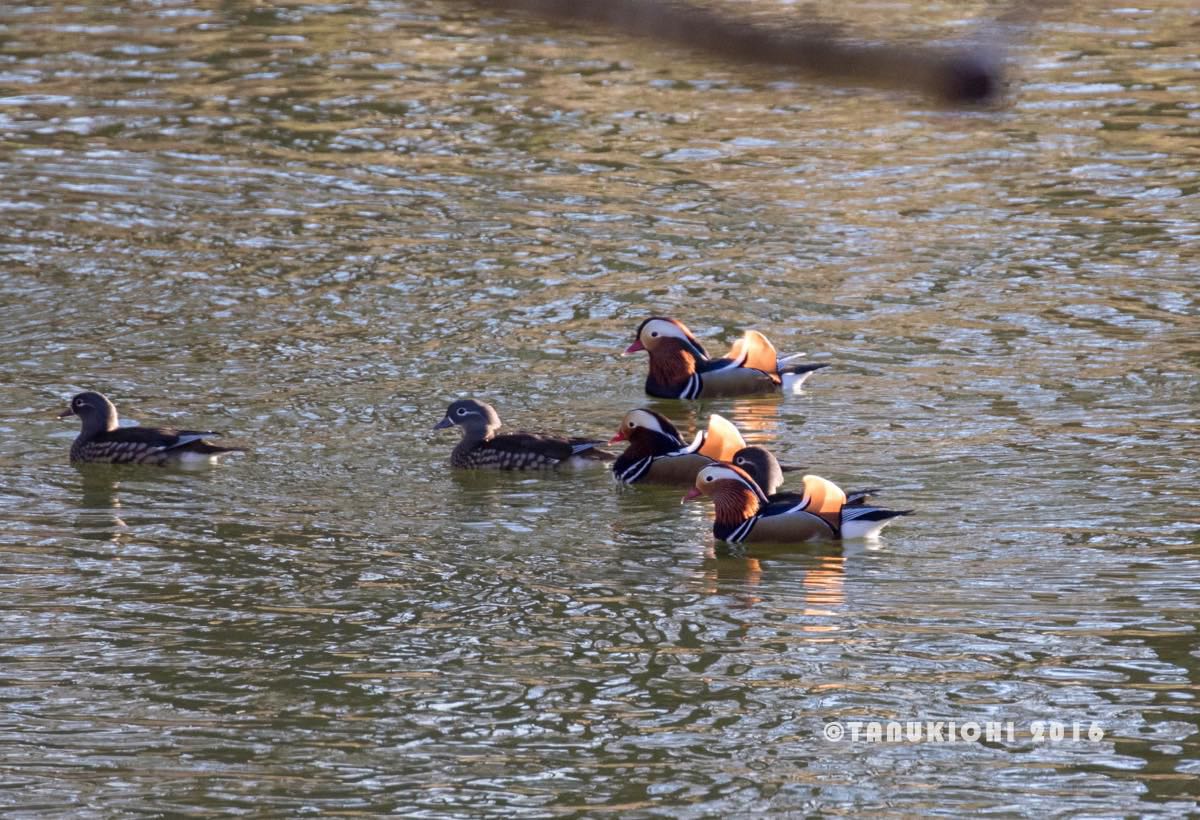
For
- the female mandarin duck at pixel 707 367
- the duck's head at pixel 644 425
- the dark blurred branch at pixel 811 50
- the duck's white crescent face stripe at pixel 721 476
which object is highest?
the dark blurred branch at pixel 811 50

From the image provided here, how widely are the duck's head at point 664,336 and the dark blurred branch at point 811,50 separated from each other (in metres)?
11.2

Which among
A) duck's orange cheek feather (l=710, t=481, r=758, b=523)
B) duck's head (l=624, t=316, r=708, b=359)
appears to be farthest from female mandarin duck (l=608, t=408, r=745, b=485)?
duck's head (l=624, t=316, r=708, b=359)

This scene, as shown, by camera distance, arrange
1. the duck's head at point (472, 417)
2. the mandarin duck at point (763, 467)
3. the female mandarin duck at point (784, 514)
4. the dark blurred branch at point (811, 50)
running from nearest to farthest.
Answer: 1. the dark blurred branch at point (811, 50)
2. the female mandarin duck at point (784, 514)
3. the mandarin duck at point (763, 467)
4. the duck's head at point (472, 417)

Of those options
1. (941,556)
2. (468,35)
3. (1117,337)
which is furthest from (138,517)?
(468,35)

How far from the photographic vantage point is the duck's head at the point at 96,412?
1106cm

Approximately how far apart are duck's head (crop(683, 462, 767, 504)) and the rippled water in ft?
0.96

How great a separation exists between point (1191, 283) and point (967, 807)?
9566mm

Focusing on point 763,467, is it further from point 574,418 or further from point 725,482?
point 574,418

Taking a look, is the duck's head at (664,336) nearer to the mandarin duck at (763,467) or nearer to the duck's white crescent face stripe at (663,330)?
the duck's white crescent face stripe at (663,330)

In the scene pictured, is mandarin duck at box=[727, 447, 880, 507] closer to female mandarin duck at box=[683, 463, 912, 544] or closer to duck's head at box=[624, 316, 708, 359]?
female mandarin duck at box=[683, 463, 912, 544]

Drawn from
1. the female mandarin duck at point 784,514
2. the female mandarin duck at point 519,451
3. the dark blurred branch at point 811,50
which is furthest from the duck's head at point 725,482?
the dark blurred branch at point 811,50

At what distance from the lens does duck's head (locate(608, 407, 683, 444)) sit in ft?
35.6

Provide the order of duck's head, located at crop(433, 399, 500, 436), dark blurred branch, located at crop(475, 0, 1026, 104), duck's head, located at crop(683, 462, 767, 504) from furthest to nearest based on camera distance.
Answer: duck's head, located at crop(433, 399, 500, 436) < duck's head, located at crop(683, 462, 767, 504) < dark blurred branch, located at crop(475, 0, 1026, 104)

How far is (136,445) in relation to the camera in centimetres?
1080
